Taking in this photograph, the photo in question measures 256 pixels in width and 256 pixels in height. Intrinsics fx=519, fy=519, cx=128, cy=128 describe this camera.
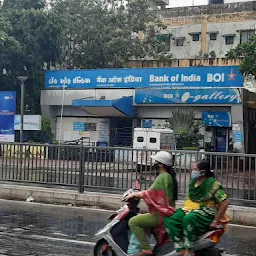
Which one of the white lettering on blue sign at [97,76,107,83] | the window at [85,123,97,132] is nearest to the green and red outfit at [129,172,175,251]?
the white lettering on blue sign at [97,76,107,83]

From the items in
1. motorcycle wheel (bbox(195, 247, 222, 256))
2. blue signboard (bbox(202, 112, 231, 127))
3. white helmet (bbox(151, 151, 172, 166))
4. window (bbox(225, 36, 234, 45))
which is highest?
window (bbox(225, 36, 234, 45))

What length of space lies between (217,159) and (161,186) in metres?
4.97

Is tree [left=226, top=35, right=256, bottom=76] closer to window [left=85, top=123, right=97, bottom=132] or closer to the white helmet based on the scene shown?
window [left=85, top=123, right=97, bottom=132]

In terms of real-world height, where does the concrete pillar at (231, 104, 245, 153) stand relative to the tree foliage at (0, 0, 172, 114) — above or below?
below

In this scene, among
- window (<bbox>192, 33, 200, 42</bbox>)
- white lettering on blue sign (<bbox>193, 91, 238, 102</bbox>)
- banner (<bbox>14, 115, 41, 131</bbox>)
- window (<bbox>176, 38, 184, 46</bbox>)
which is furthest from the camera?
window (<bbox>176, 38, 184, 46</bbox>)

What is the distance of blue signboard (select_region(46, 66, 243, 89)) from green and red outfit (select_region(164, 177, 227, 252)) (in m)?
22.2

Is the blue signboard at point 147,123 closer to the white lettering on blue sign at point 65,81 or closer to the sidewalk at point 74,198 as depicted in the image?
the white lettering on blue sign at point 65,81

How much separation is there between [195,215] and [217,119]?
22.4m

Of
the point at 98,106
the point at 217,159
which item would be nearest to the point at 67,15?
the point at 98,106

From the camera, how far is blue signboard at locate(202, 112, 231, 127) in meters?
27.3

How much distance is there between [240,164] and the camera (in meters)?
10.3

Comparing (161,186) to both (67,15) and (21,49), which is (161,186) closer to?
(21,49)

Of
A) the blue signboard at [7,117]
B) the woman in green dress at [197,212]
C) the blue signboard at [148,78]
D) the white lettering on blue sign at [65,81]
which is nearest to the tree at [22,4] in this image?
the blue signboard at [148,78]

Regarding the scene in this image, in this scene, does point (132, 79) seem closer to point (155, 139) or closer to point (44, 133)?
point (44, 133)
